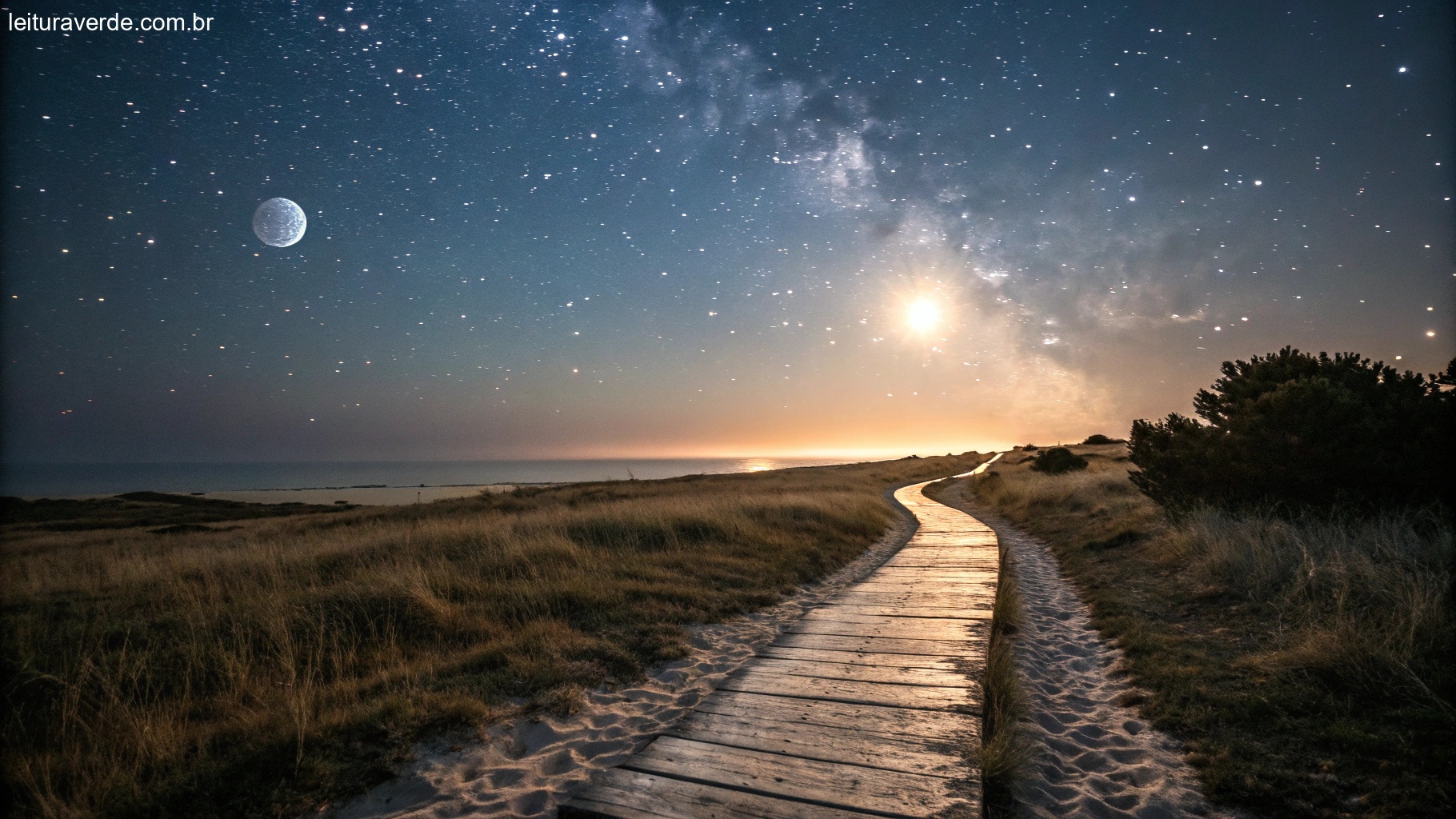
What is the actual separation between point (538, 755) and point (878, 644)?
3412mm

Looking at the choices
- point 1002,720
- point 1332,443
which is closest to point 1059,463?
point 1332,443

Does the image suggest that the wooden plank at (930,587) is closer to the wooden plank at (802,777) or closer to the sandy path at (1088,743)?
the sandy path at (1088,743)

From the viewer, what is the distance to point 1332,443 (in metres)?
9.48

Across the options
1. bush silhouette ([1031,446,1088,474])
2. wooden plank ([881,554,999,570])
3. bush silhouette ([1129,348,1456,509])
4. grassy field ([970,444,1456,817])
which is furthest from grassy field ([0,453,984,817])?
bush silhouette ([1031,446,1088,474])

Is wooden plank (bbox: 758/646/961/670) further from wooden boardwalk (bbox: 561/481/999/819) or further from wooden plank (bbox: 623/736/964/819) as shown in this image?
wooden plank (bbox: 623/736/964/819)

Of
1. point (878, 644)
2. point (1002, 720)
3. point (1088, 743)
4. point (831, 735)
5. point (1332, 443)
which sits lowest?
point (1088, 743)

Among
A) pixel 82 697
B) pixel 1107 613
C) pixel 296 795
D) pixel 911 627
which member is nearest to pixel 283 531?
pixel 82 697

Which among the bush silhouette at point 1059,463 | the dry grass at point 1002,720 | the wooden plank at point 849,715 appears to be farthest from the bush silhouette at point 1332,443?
the bush silhouette at point 1059,463

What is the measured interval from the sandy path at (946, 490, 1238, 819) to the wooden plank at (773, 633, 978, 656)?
780mm

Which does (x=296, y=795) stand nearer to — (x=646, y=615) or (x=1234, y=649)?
(x=646, y=615)

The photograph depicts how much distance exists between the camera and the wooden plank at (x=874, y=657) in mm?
5281

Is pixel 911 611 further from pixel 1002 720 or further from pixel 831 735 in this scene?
pixel 831 735

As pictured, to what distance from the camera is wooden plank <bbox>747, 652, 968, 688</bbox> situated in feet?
16.0

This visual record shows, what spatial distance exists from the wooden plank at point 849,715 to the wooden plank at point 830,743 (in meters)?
0.08
